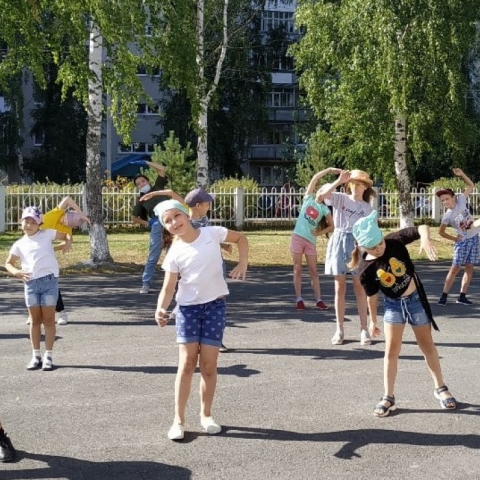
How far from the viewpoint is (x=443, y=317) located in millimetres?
11281

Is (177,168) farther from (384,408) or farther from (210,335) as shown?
(210,335)

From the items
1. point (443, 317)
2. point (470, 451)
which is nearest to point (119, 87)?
point (443, 317)

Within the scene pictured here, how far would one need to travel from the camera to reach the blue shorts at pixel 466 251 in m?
12.2

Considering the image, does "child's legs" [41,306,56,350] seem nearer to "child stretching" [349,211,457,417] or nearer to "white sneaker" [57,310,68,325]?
"white sneaker" [57,310,68,325]

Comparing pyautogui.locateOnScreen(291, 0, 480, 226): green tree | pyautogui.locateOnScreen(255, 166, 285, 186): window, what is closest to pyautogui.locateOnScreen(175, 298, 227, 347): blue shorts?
pyautogui.locateOnScreen(291, 0, 480, 226): green tree

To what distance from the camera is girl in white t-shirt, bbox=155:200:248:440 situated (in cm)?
594

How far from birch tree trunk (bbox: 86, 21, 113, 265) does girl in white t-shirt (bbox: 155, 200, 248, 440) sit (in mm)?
10989

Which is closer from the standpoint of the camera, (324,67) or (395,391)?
(395,391)

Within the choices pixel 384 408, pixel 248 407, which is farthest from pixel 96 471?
pixel 384 408

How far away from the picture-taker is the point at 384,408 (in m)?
6.48

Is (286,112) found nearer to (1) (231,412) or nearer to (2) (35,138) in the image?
(2) (35,138)

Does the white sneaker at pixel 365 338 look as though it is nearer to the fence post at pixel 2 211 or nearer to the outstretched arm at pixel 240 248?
the outstretched arm at pixel 240 248

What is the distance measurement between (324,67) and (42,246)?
19.4 metres

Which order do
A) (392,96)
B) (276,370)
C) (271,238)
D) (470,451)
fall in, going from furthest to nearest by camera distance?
(271,238) < (392,96) < (276,370) < (470,451)
